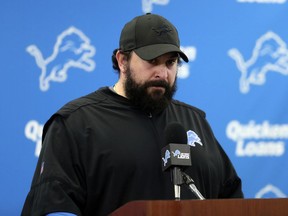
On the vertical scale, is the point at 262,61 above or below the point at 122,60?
above

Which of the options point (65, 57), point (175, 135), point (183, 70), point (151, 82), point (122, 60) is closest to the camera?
point (175, 135)

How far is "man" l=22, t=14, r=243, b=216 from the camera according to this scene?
2.05 metres

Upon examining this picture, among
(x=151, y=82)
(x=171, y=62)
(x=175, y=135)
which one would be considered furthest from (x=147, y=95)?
(x=175, y=135)

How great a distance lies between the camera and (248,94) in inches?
120

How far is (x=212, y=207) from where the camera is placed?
5.14ft

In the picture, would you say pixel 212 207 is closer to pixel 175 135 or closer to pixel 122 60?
pixel 175 135

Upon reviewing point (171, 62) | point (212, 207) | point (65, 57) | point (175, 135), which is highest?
point (65, 57)

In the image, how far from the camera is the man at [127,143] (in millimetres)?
2053

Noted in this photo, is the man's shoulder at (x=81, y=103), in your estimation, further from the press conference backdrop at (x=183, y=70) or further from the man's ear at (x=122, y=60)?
the press conference backdrop at (x=183, y=70)

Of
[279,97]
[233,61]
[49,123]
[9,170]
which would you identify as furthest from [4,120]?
[279,97]

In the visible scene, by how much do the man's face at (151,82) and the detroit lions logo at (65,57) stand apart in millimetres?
575

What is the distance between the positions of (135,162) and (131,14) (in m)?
1.03

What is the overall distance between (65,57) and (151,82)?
658 mm

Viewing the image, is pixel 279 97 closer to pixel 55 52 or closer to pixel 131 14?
pixel 131 14
